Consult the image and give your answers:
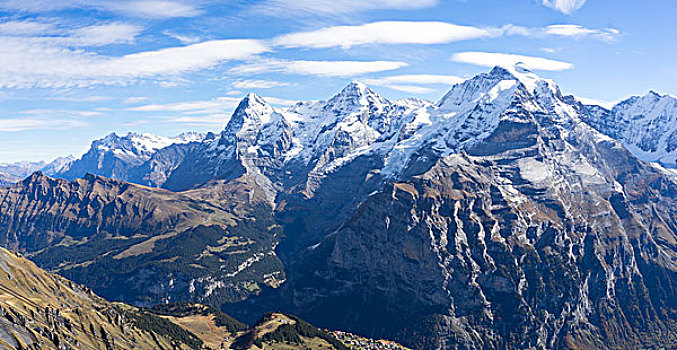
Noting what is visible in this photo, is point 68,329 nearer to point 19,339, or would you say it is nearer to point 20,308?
point 20,308

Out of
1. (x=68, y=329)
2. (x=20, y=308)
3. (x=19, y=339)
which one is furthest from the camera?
(x=68, y=329)

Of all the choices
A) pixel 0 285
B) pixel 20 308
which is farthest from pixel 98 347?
pixel 0 285

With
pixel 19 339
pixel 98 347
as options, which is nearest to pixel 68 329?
pixel 98 347

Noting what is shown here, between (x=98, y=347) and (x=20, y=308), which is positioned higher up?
(x=20, y=308)

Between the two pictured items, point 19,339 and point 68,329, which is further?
point 68,329

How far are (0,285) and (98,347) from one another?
49521 mm

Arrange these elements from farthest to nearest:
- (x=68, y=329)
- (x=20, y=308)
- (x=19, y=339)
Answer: (x=68, y=329) → (x=20, y=308) → (x=19, y=339)

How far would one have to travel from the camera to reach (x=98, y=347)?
197125 mm

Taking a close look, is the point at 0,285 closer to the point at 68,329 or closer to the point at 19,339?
the point at 68,329

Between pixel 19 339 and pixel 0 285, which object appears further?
pixel 0 285

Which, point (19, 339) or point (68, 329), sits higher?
point (19, 339)

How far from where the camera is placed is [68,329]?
624 feet

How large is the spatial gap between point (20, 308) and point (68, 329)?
67.1ft

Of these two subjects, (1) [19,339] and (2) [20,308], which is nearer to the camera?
(1) [19,339]
